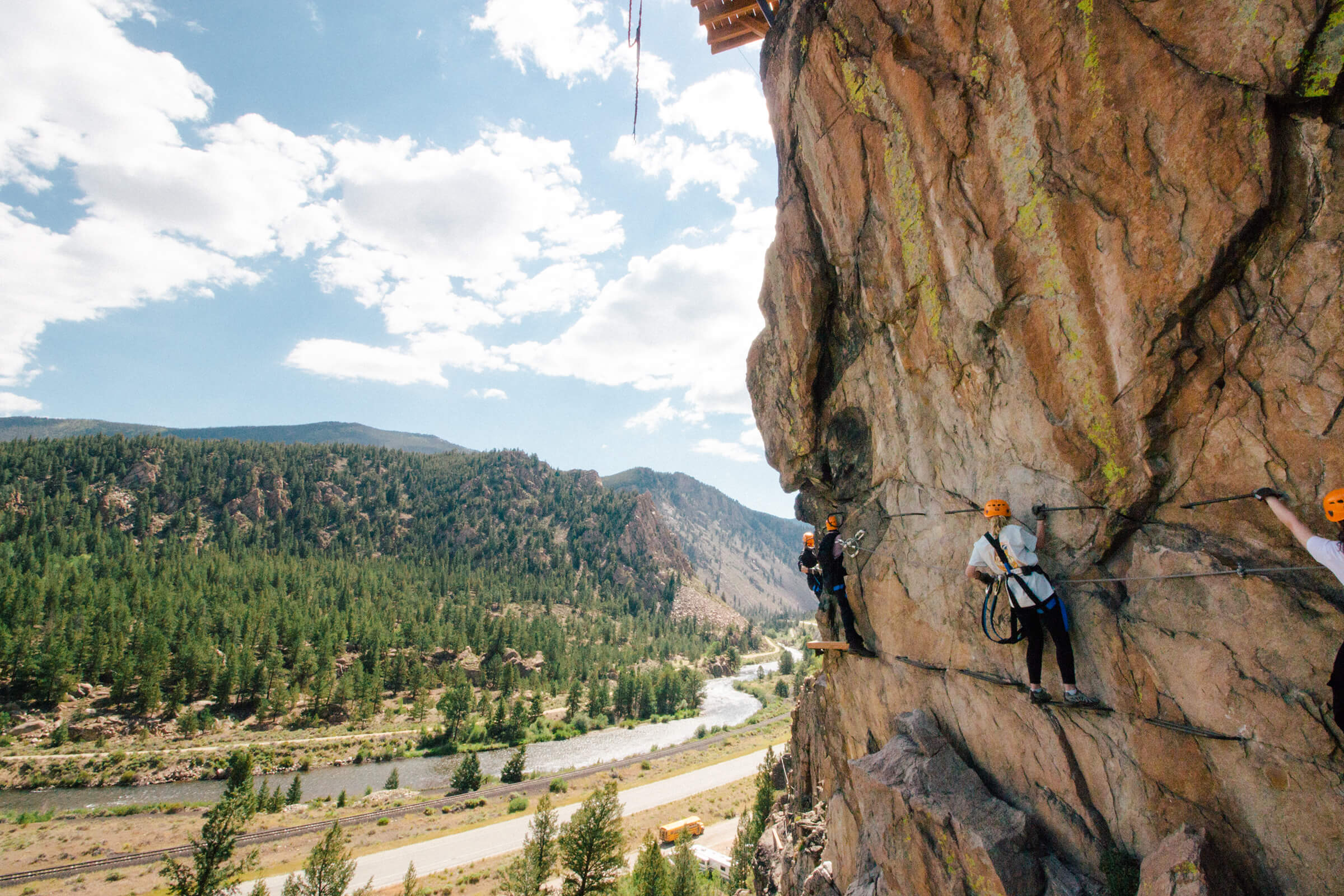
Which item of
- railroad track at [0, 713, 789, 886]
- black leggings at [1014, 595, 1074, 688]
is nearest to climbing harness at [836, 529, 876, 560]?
black leggings at [1014, 595, 1074, 688]

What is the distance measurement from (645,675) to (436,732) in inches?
1573

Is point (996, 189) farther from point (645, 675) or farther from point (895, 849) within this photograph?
point (645, 675)

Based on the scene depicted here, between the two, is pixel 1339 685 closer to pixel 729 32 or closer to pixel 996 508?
pixel 996 508

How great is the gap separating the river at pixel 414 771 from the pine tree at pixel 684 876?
35890 mm

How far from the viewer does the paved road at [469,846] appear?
36.6 m

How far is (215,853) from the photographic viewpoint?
27.1 metres

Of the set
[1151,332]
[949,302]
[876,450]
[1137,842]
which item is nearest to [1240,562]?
[1151,332]

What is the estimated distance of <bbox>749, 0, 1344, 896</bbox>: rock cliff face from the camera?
526 centimetres

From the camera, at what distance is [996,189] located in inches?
291

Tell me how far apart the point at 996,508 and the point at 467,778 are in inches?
2434

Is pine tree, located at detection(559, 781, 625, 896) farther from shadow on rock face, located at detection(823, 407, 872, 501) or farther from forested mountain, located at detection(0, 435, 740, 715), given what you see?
forested mountain, located at detection(0, 435, 740, 715)

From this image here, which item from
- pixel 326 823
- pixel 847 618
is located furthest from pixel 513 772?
pixel 847 618

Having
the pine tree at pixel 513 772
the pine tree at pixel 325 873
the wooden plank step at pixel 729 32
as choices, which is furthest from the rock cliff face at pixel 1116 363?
the pine tree at pixel 513 772

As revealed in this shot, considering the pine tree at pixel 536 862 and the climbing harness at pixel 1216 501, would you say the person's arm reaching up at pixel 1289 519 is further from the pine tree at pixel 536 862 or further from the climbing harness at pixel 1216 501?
the pine tree at pixel 536 862
